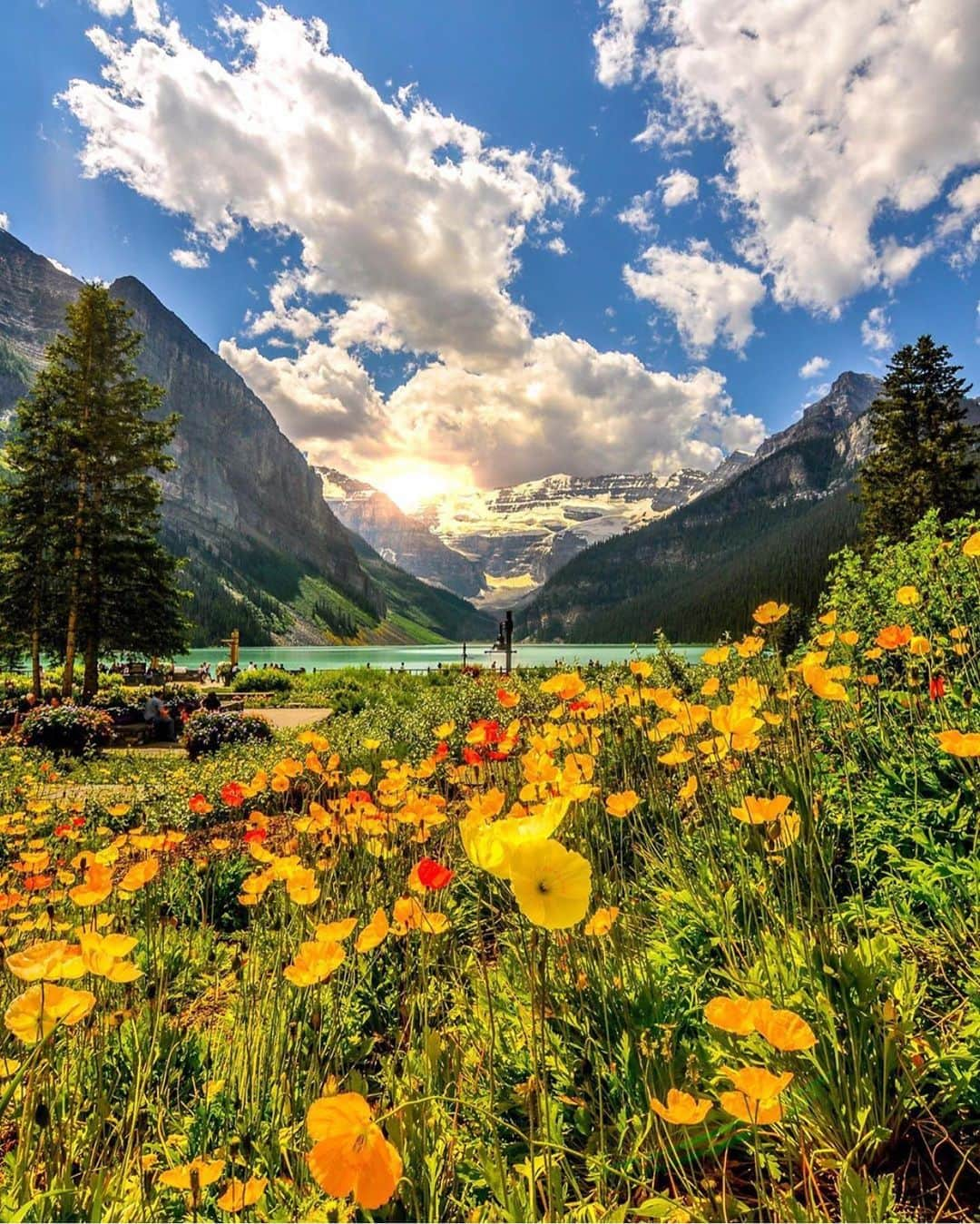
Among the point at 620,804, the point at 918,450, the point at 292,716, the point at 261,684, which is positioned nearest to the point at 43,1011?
the point at 620,804

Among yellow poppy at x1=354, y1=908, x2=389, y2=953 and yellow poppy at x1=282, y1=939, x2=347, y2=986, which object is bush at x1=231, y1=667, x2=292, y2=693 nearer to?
yellow poppy at x1=354, y1=908, x2=389, y2=953

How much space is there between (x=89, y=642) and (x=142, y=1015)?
17.4m

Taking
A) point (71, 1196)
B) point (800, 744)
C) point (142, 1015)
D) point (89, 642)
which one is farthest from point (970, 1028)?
point (89, 642)

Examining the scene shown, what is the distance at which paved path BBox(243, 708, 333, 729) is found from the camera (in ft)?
52.4

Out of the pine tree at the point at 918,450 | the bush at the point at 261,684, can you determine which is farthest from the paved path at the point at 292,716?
the pine tree at the point at 918,450

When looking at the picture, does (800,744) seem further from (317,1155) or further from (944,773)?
(317,1155)

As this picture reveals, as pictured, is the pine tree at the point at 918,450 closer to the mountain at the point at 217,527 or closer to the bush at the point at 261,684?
the bush at the point at 261,684

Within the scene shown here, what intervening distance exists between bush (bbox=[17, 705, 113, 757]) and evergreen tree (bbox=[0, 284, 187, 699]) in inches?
210

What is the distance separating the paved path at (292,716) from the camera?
1598cm

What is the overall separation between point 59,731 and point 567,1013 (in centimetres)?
1256

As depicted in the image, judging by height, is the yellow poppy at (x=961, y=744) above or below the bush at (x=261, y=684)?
above

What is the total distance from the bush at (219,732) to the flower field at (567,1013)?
881cm

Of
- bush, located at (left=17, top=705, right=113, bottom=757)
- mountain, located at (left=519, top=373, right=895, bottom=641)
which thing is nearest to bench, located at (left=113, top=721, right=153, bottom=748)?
bush, located at (left=17, top=705, right=113, bottom=757)

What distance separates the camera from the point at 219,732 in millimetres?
12164
